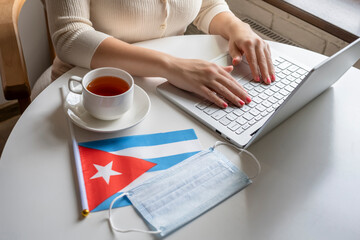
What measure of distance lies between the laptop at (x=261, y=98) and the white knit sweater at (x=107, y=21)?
0.21 meters

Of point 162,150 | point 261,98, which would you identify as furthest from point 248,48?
point 162,150

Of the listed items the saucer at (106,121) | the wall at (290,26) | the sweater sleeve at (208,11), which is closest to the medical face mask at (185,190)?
the saucer at (106,121)

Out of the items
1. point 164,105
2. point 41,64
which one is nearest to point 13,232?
point 164,105

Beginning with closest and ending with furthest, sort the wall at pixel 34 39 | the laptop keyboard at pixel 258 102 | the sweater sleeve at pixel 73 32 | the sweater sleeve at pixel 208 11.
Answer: the laptop keyboard at pixel 258 102
the sweater sleeve at pixel 73 32
the sweater sleeve at pixel 208 11
the wall at pixel 34 39

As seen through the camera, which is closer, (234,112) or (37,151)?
(37,151)

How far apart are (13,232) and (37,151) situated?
0.18 metres

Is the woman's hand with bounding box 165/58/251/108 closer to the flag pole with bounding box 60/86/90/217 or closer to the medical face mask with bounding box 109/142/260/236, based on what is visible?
the medical face mask with bounding box 109/142/260/236

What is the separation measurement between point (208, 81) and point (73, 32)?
374mm

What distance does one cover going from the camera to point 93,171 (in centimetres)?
69

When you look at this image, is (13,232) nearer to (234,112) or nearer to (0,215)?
(0,215)

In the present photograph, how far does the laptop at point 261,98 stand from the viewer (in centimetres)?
72

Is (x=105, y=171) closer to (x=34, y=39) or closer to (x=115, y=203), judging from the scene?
(x=115, y=203)

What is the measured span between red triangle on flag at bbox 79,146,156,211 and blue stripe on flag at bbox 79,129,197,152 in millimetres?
16

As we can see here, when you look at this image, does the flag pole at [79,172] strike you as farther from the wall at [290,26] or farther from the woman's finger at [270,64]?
the wall at [290,26]
